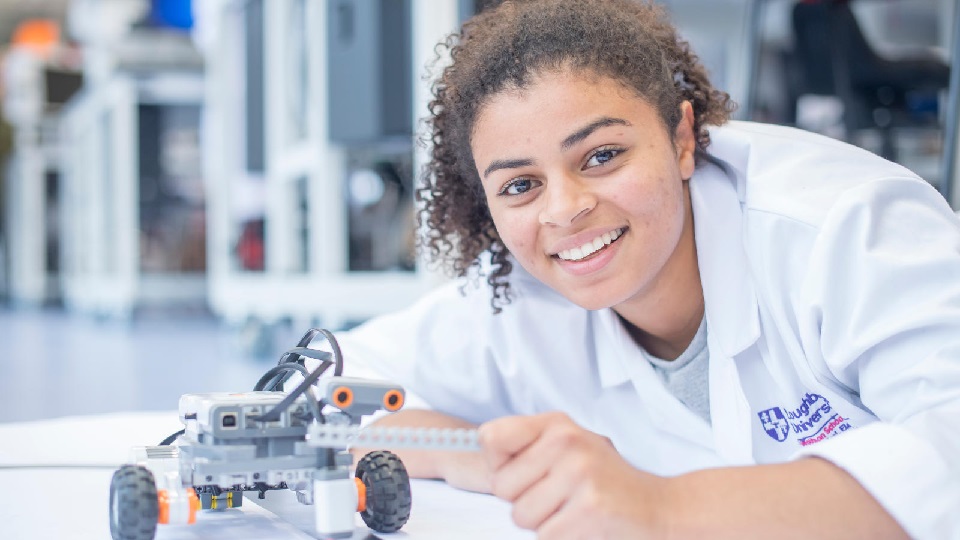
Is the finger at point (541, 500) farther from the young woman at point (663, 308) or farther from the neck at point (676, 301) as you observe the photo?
the neck at point (676, 301)

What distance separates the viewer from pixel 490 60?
839mm

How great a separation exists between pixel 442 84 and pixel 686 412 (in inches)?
17.2

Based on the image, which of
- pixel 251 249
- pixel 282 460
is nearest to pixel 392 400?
pixel 282 460

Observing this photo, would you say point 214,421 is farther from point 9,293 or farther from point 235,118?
point 9,293

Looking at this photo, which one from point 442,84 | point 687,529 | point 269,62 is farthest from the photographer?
point 269,62

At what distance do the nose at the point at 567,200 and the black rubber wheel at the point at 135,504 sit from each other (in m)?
0.38

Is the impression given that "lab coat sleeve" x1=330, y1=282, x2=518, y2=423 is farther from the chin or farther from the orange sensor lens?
the orange sensor lens

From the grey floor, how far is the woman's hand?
1.40 meters

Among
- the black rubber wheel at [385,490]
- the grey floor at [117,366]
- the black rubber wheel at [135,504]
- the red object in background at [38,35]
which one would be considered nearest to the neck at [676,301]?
the black rubber wheel at [385,490]

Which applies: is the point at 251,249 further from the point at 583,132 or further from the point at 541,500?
the point at 541,500

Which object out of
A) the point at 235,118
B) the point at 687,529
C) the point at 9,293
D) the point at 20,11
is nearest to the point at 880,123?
the point at 235,118

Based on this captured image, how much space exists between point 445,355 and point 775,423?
0.38 metres

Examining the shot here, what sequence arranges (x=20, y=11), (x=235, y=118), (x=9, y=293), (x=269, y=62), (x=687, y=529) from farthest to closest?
(x=20, y=11) < (x=9, y=293) < (x=235, y=118) < (x=269, y=62) < (x=687, y=529)

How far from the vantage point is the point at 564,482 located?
49cm
